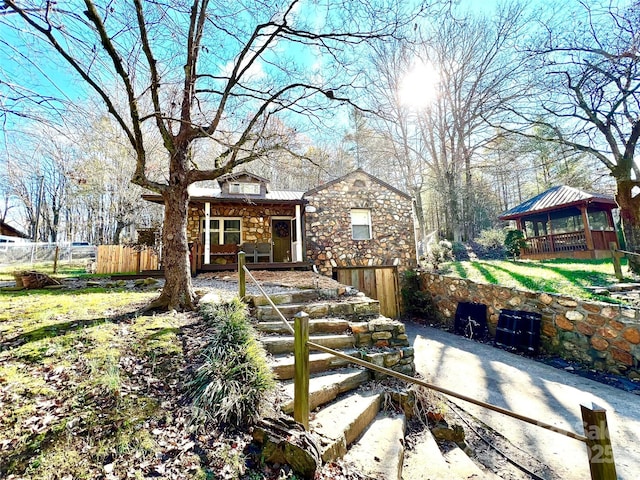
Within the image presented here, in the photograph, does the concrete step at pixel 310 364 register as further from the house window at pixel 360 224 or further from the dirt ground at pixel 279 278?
the house window at pixel 360 224

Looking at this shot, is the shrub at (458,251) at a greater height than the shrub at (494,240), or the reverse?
the shrub at (494,240)

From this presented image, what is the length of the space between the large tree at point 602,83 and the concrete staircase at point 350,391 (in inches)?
299

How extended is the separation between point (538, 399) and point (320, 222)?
26.6 feet

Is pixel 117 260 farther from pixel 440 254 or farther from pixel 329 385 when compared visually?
pixel 440 254

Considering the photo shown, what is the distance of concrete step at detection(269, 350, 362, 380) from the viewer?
10.7 ft

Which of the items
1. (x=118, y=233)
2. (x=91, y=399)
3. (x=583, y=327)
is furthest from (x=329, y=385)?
(x=118, y=233)

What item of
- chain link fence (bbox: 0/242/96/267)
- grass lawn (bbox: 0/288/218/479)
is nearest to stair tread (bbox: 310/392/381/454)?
grass lawn (bbox: 0/288/218/479)

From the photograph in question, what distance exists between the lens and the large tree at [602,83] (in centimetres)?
689

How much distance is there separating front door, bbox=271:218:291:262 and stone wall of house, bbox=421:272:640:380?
797cm

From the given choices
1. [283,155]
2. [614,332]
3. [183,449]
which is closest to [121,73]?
[283,155]

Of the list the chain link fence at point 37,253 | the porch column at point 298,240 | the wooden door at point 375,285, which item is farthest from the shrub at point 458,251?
the chain link fence at point 37,253

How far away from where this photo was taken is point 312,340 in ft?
13.2

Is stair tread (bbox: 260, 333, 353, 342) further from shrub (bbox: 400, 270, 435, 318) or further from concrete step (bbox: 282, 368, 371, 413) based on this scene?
shrub (bbox: 400, 270, 435, 318)

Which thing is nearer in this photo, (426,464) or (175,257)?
(426,464)
